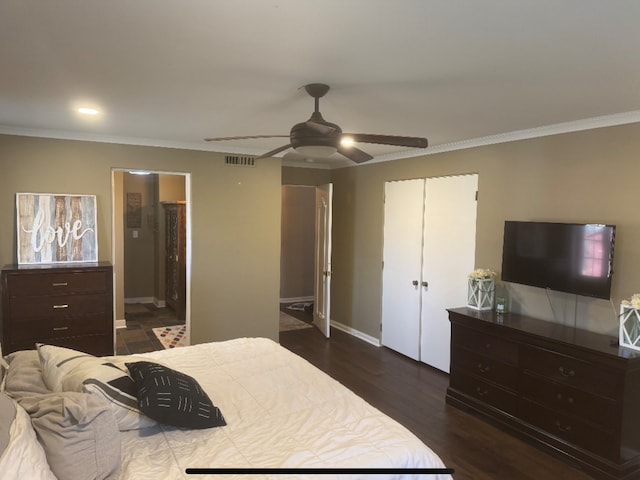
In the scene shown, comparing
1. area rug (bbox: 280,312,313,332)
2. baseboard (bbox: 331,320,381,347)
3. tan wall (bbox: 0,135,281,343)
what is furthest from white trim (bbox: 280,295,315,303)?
tan wall (bbox: 0,135,281,343)

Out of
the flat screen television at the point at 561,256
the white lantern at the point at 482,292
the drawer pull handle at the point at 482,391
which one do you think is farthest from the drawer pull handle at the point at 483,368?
the flat screen television at the point at 561,256

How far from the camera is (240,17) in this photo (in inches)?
67.6

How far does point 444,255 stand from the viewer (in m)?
4.63

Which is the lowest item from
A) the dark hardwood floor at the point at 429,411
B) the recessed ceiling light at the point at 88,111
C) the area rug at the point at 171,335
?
the dark hardwood floor at the point at 429,411

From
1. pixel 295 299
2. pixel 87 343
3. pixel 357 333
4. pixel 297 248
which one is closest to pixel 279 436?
pixel 87 343

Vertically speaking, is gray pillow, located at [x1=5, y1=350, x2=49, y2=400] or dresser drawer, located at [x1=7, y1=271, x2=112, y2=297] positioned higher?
dresser drawer, located at [x1=7, y1=271, x2=112, y2=297]

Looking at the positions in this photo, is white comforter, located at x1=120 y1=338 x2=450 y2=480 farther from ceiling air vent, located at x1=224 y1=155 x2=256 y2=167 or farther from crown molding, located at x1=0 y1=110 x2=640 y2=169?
ceiling air vent, located at x1=224 y1=155 x2=256 y2=167

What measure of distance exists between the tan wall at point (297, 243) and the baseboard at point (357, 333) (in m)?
1.96

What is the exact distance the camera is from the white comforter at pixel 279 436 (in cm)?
175

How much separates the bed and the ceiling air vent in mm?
2911

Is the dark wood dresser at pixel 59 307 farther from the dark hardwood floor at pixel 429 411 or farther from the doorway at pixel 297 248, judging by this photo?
the doorway at pixel 297 248

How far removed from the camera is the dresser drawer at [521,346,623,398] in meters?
2.79

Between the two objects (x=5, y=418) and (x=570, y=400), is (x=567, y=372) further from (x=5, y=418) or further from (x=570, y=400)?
(x=5, y=418)

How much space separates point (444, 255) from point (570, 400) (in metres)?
1.91
